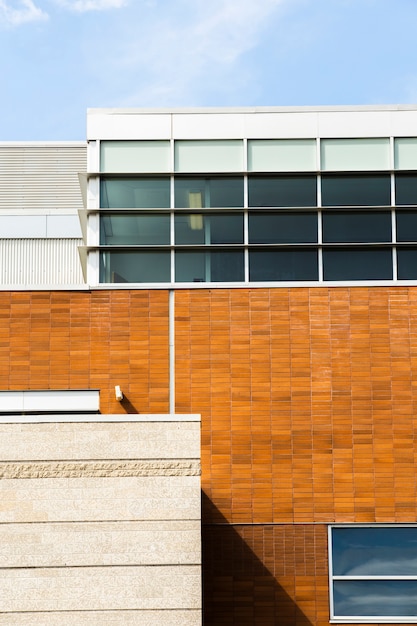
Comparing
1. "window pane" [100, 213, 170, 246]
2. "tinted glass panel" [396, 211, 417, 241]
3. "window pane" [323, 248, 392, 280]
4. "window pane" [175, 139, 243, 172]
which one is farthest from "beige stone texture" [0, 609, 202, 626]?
"window pane" [175, 139, 243, 172]

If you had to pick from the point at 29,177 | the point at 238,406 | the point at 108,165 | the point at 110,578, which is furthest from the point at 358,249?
the point at 29,177

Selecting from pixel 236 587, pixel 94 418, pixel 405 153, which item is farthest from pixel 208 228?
pixel 236 587

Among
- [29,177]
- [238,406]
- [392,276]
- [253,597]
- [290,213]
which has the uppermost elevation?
[29,177]

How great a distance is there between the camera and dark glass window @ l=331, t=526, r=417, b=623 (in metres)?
18.3

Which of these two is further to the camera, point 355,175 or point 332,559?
point 355,175

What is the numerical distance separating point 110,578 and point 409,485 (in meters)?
6.47

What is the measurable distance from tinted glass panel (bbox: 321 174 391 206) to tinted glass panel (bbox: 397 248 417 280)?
1.06 m

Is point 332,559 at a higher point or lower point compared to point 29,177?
lower

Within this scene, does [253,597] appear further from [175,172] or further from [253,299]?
[175,172]

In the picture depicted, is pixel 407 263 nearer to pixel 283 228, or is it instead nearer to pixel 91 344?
pixel 283 228

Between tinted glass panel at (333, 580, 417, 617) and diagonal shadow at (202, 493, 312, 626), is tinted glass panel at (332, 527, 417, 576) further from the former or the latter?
diagonal shadow at (202, 493, 312, 626)

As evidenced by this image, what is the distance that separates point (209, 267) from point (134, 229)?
5.59 feet

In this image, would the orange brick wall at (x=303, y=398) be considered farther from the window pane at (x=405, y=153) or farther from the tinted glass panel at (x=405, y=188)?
the window pane at (x=405, y=153)

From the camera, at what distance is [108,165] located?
20.2 metres
